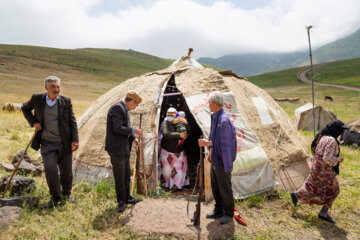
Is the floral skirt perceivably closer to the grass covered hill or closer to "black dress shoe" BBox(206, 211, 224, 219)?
"black dress shoe" BBox(206, 211, 224, 219)

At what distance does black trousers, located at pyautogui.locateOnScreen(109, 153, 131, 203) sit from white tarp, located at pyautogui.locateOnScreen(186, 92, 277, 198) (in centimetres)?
189

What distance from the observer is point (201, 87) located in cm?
599

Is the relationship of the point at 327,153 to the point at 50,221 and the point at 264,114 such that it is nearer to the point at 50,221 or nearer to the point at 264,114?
the point at 264,114

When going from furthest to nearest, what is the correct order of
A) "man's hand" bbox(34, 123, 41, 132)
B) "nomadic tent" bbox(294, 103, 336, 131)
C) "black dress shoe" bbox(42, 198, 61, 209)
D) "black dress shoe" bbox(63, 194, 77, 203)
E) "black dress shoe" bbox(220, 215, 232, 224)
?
"nomadic tent" bbox(294, 103, 336, 131) → "black dress shoe" bbox(63, 194, 77, 203) → "black dress shoe" bbox(42, 198, 61, 209) → "man's hand" bbox(34, 123, 41, 132) → "black dress shoe" bbox(220, 215, 232, 224)

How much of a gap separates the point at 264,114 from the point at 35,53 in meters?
96.3

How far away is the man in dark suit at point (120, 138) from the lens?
12.9 ft

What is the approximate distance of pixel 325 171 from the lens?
4203 mm

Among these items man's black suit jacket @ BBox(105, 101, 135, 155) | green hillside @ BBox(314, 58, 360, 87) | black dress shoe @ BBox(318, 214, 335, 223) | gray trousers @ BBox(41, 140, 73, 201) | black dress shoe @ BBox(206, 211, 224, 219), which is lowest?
black dress shoe @ BBox(318, 214, 335, 223)

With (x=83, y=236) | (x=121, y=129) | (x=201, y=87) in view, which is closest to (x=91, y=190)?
(x=83, y=236)

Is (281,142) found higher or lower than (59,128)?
lower

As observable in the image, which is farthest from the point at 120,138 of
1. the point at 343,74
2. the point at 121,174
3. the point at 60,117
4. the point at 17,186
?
the point at 343,74

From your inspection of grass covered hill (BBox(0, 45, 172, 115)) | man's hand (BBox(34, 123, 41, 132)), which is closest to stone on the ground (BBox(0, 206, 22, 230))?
man's hand (BBox(34, 123, 41, 132))

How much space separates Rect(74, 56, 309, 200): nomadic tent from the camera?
5.15 metres

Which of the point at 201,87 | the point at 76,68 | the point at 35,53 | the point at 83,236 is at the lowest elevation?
the point at 83,236
